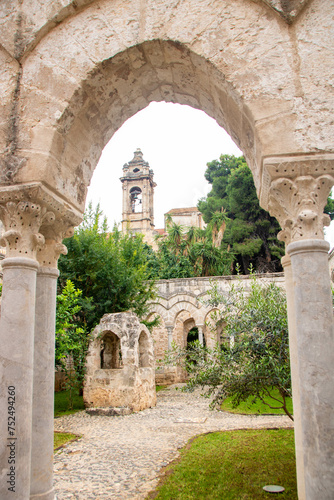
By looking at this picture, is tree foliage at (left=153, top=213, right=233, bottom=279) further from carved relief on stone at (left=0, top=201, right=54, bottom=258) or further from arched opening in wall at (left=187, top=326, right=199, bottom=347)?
carved relief on stone at (left=0, top=201, right=54, bottom=258)

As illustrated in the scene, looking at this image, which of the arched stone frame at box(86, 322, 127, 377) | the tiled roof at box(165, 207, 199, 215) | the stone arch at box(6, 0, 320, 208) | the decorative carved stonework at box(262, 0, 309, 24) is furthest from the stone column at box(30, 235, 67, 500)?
the tiled roof at box(165, 207, 199, 215)

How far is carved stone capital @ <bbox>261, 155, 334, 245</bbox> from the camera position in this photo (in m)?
2.69

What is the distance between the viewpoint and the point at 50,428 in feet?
10.5

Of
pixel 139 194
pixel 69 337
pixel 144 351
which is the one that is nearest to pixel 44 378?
pixel 69 337

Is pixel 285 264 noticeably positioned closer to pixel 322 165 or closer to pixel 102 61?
pixel 322 165

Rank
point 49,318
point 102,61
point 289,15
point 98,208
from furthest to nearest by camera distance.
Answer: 1. point 98,208
2. point 49,318
3. point 102,61
4. point 289,15

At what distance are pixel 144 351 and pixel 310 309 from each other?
9.12 metres

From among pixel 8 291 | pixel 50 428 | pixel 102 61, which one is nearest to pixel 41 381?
pixel 50 428

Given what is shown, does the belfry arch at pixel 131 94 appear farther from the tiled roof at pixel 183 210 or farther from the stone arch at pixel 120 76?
the tiled roof at pixel 183 210

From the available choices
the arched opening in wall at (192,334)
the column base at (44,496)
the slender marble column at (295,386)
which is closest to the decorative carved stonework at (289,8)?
the slender marble column at (295,386)

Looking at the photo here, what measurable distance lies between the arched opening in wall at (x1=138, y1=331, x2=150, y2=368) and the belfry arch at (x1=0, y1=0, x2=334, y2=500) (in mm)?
8024

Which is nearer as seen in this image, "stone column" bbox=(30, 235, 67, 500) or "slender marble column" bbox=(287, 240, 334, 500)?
"slender marble column" bbox=(287, 240, 334, 500)

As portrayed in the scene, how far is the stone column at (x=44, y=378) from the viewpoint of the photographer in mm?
3039

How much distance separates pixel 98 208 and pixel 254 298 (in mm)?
8523
